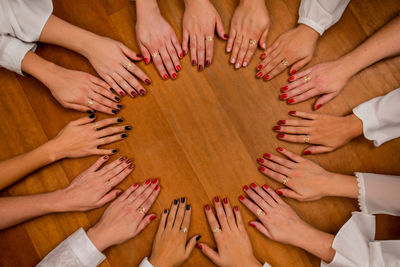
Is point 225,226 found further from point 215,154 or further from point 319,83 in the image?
point 319,83

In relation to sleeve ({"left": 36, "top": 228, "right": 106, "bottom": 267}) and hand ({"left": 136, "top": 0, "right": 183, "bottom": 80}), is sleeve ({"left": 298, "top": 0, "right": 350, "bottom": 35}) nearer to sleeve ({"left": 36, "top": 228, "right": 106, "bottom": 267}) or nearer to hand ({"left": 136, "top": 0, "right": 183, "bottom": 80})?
hand ({"left": 136, "top": 0, "right": 183, "bottom": 80})

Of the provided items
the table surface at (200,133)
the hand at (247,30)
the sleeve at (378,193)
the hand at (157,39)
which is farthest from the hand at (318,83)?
the hand at (157,39)

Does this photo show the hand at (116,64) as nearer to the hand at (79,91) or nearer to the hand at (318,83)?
Result: the hand at (79,91)

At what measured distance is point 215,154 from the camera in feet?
3.61

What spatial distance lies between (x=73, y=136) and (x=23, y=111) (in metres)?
0.24

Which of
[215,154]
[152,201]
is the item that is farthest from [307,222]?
[152,201]

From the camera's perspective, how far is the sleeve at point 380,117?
3.28 feet

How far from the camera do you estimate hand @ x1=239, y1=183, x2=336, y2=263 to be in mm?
1032

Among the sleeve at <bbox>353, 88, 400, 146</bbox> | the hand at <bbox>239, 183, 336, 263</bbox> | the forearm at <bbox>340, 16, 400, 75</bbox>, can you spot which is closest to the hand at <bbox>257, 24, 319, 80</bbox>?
the forearm at <bbox>340, 16, 400, 75</bbox>

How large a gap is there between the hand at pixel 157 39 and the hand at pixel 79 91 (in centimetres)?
20

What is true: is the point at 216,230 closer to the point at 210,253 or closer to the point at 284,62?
the point at 210,253

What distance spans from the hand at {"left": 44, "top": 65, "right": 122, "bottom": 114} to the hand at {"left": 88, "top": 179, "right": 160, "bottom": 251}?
1.01ft

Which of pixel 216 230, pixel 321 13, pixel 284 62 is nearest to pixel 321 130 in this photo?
pixel 284 62

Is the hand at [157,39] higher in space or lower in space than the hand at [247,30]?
higher
